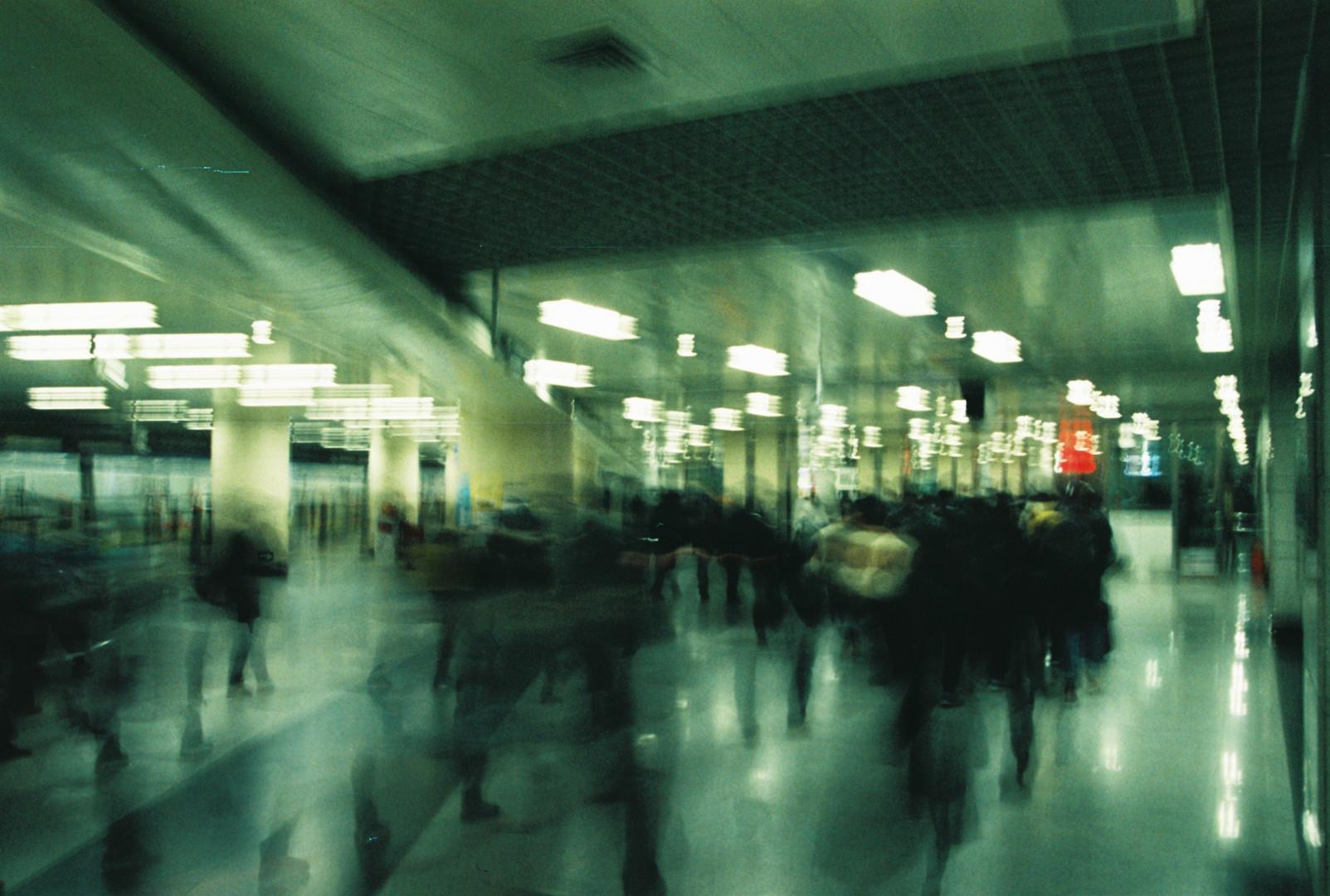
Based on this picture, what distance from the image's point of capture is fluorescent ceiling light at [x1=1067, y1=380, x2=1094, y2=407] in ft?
25.7

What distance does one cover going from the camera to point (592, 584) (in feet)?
12.5

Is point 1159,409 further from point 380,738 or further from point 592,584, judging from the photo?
point 380,738

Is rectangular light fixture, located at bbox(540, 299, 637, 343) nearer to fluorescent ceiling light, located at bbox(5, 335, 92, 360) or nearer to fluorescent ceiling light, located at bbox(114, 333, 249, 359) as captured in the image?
fluorescent ceiling light, located at bbox(114, 333, 249, 359)

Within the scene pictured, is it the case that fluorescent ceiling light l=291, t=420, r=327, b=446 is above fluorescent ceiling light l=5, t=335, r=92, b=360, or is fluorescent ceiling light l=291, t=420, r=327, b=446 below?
below

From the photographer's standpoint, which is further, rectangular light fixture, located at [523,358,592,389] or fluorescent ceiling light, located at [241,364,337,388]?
rectangular light fixture, located at [523,358,592,389]

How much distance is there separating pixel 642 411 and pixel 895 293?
2207 mm

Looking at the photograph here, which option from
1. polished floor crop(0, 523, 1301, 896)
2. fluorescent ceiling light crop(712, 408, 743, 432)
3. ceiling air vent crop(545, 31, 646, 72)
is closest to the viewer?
ceiling air vent crop(545, 31, 646, 72)

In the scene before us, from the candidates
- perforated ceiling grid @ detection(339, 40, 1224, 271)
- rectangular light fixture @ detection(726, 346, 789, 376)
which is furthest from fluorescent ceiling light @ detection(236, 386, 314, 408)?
rectangular light fixture @ detection(726, 346, 789, 376)

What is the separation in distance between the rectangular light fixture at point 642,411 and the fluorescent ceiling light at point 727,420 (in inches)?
21.2

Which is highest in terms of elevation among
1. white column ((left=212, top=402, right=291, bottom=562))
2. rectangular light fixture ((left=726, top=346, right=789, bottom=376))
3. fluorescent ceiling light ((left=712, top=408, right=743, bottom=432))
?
rectangular light fixture ((left=726, top=346, right=789, bottom=376))

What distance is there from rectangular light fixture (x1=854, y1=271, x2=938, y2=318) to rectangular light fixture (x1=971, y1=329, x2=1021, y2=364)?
36.3 inches

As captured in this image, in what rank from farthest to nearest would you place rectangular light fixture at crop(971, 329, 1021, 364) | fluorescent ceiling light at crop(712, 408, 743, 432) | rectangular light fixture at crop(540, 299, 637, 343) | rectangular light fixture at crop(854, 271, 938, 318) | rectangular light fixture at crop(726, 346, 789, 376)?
rectangular light fixture at crop(726, 346, 789, 376), rectangular light fixture at crop(971, 329, 1021, 364), fluorescent ceiling light at crop(712, 408, 743, 432), rectangular light fixture at crop(540, 299, 637, 343), rectangular light fixture at crop(854, 271, 938, 318)

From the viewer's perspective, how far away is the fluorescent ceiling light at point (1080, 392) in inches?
308

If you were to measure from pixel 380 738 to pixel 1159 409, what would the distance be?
656cm
